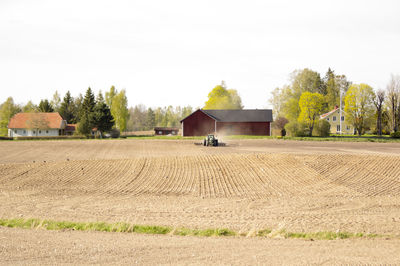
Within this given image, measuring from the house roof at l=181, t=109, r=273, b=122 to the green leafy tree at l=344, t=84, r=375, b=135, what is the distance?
17.5m

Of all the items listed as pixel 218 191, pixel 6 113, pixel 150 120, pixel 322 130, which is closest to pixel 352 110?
pixel 322 130

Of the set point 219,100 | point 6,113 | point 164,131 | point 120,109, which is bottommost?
point 164,131

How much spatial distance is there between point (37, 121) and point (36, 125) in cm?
88

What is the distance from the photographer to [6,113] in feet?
320

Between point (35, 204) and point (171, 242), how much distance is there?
9438mm

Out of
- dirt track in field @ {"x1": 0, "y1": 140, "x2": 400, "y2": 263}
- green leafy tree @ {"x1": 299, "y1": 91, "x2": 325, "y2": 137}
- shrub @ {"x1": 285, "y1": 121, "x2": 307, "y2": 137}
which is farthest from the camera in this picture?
green leafy tree @ {"x1": 299, "y1": 91, "x2": 325, "y2": 137}

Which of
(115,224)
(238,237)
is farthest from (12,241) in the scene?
(238,237)

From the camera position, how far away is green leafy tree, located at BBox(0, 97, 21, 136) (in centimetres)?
9331

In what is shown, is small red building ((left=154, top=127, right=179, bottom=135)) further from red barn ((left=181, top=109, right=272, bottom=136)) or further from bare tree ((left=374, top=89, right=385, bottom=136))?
bare tree ((left=374, top=89, right=385, bottom=136))

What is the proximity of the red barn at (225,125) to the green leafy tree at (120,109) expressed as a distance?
93.9ft

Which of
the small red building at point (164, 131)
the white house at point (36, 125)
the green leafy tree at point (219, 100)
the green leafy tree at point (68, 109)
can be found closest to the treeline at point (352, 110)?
the green leafy tree at point (219, 100)

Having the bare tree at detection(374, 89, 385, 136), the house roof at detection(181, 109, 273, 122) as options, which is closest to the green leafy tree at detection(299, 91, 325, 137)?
the house roof at detection(181, 109, 273, 122)

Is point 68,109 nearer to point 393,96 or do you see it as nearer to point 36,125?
point 36,125

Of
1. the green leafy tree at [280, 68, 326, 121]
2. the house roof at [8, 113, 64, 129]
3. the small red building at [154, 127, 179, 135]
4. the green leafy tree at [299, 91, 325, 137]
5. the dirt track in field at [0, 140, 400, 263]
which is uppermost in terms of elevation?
the green leafy tree at [280, 68, 326, 121]
